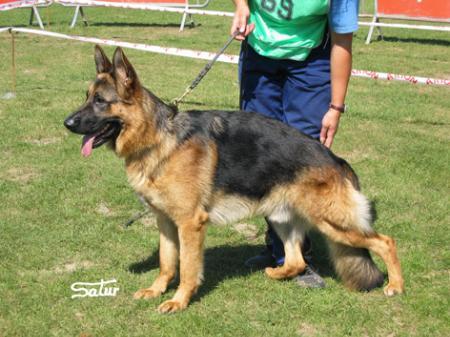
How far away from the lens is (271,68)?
14.5 feet

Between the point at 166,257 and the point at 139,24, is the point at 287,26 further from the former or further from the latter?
the point at 139,24

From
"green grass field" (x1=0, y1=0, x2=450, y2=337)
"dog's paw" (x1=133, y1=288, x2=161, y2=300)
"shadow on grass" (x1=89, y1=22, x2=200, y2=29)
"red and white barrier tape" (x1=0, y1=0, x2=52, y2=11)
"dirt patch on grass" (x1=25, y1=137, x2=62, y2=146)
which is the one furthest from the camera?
"shadow on grass" (x1=89, y1=22, x2=200, y2=29)

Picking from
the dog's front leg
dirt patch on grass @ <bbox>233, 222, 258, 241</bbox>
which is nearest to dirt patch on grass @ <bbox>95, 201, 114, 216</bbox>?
dirt patch on grass @ <bbox>233, 222, 258, 241</bbox>

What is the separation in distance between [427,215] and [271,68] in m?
2.28

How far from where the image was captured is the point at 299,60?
4.32 meters

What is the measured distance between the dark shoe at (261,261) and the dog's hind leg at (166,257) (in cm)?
72

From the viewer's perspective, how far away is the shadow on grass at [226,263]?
4.66m

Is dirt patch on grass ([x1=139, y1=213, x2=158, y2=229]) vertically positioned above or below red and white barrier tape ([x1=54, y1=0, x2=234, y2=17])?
above

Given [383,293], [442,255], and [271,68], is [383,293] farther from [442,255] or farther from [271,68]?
[271,68]

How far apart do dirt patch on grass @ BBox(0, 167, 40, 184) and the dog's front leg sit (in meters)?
2.85

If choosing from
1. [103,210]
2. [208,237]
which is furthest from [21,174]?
[208,237]

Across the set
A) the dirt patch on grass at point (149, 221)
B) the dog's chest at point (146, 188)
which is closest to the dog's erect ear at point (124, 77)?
the dog's chest at point (146, 188)

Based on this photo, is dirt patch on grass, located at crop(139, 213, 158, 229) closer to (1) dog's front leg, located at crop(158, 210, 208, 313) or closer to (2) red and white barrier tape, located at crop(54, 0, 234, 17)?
(1) dog's front leg, located at crop(158, 210, 208, 313)

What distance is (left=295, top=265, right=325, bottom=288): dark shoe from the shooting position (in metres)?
4.55
